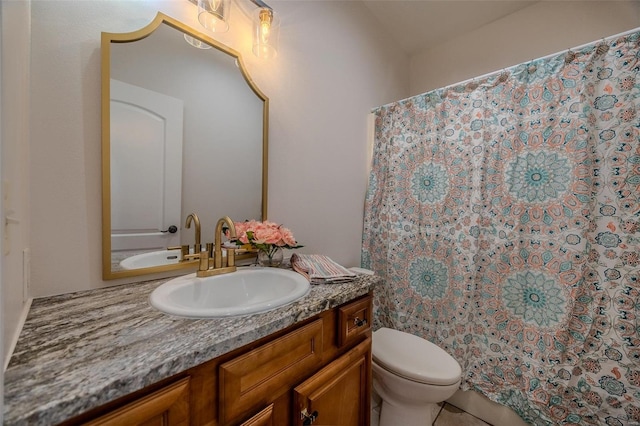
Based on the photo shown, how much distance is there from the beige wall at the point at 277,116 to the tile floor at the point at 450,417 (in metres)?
0.90

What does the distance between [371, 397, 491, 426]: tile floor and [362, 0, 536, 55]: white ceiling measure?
105 inches

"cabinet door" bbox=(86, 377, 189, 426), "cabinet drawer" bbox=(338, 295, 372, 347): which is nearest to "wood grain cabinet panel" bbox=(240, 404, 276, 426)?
"cabinet door" bbox=(86, 377, 189, 426)

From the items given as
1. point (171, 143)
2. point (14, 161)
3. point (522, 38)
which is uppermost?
point (522, 38)

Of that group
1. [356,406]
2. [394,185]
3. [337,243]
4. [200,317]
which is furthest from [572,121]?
[200,317]

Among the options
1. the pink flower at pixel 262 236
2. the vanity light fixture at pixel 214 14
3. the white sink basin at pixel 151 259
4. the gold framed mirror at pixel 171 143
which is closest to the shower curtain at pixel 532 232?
the pink flower at pixel 262 236

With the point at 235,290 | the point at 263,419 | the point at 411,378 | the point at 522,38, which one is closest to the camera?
the point at 263,419

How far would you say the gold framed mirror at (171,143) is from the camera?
842 mm

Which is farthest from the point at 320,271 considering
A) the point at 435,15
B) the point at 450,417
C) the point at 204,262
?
the point at 435,15

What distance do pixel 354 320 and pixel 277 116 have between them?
1020 millimetres

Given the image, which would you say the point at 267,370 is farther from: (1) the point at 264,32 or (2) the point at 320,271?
(1) the point at 264,32

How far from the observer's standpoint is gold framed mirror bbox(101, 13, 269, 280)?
842 millimetres

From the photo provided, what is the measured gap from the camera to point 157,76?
943 millimetres

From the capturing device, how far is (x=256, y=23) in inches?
45.9

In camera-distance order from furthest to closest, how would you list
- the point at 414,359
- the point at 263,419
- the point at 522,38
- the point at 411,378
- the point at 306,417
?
1. the point at 522,38
2. the point at 414,359
3. the point at 411,378
4. the point at 306,417
5. the point at 263,419
